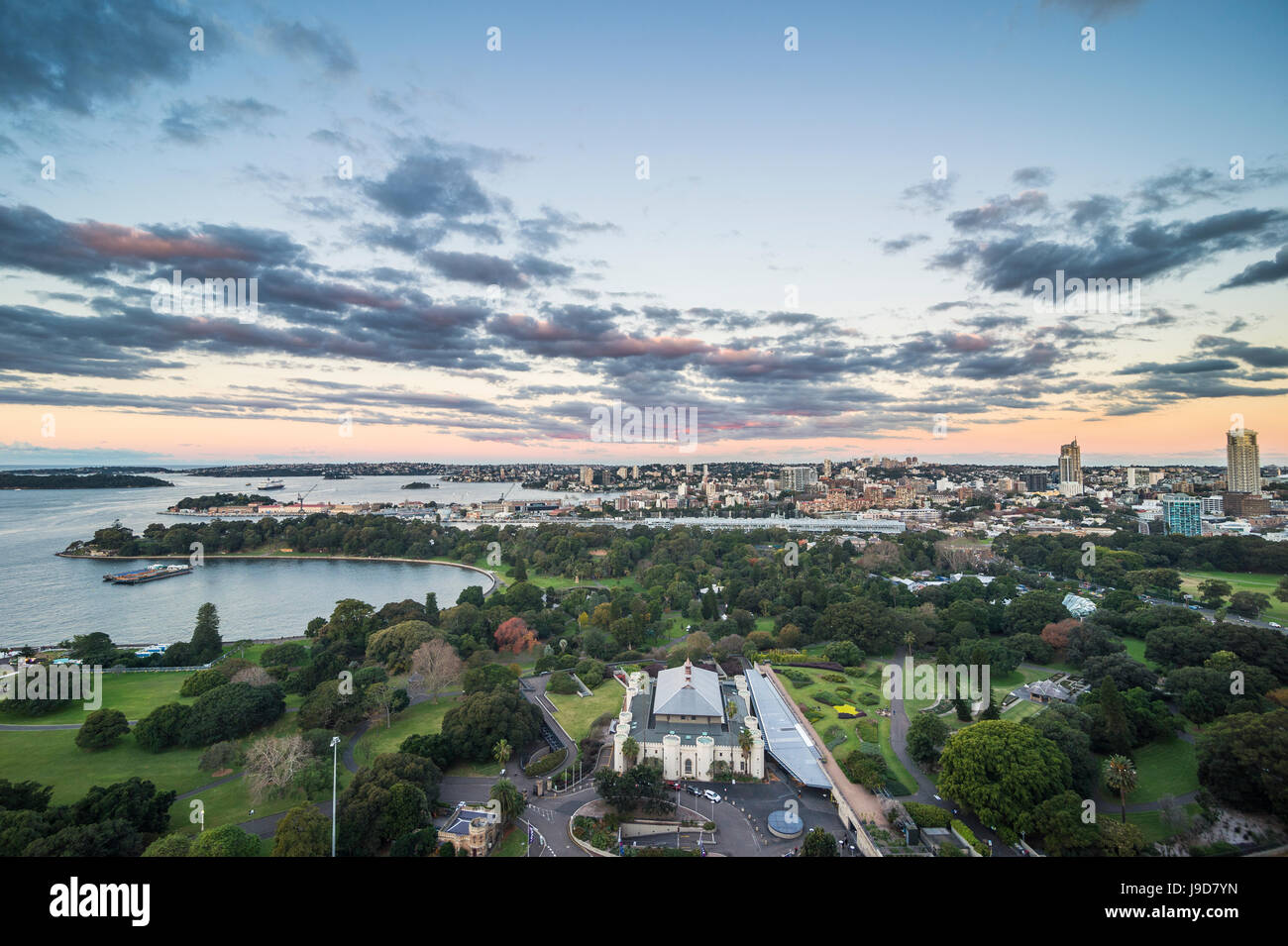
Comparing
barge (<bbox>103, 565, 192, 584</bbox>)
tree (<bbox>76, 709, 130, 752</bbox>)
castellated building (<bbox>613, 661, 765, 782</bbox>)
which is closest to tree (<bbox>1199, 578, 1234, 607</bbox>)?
castellated building (<bbox>613, 661, 765, 782</bbox>)

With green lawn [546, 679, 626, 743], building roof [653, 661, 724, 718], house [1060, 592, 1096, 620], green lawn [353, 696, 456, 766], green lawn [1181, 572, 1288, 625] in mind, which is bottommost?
green lawn [353, 696, 456, 766]

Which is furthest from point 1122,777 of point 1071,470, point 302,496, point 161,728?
point 302,496

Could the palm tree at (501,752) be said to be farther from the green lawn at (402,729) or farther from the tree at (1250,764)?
the tree at (1250,764)

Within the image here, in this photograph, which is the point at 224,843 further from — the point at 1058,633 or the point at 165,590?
the point at 165,590

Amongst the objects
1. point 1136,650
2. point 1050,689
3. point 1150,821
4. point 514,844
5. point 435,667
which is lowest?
point 514,844

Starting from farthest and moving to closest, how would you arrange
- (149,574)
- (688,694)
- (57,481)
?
1. (57,481)
2. (149,574)
3. (688,694)

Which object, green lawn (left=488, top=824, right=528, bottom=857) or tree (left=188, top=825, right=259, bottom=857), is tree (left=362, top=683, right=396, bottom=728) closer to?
tree (left=188, top=825, right=259, bottom=857)
